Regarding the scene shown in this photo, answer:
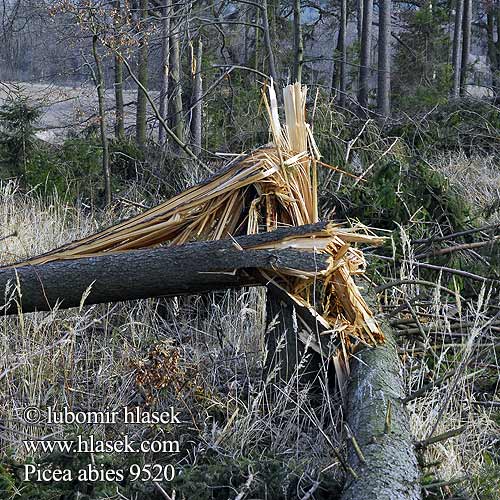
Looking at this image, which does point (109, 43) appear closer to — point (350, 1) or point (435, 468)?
point (435, 468)

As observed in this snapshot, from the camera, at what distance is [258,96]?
11.3m

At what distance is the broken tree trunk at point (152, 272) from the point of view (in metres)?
3.32

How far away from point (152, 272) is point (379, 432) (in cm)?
125

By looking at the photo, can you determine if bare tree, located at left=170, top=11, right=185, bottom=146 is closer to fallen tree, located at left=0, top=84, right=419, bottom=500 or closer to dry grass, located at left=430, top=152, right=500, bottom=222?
dry grass, located at left=430, top=152, right=500, bottom=222

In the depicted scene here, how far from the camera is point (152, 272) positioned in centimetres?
339

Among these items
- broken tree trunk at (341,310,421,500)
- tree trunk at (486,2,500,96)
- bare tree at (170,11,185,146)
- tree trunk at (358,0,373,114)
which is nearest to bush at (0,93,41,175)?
bare tree at (170,11,185,146)

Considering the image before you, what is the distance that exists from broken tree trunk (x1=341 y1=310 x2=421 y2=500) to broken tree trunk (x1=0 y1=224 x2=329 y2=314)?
1.67 ft

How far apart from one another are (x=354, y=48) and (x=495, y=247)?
16779 millimetres

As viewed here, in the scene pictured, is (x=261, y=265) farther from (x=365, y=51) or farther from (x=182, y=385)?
(x=365, y=51)

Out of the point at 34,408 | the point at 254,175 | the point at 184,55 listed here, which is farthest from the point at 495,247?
the point at 184,55

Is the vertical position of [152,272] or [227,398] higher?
[152,272]

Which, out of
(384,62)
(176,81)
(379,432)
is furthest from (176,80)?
(379,432)

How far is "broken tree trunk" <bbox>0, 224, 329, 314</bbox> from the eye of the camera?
3324 mm

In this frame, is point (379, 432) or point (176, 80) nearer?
point (379, 432)
